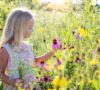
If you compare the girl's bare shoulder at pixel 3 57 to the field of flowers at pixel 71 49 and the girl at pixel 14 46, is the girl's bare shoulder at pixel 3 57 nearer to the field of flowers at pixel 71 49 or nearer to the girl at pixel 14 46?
the girl at pixel 14 46

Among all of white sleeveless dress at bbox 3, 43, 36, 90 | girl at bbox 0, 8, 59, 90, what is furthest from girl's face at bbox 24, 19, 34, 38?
white sleeveless dress at bbox 3, 43, 36, 90

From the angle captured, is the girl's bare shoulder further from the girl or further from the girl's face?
Answer: the girl's face

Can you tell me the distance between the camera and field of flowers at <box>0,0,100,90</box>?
6.82 feet

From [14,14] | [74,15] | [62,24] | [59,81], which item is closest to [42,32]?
[62,24]

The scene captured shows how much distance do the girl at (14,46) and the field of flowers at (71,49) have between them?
16 centimetres

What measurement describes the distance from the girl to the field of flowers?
6.3 inches

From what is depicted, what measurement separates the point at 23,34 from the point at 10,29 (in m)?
0.11

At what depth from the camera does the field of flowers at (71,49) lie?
208 cm

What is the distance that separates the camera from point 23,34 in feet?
9.78

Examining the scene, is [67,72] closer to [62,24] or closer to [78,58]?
[78,58]

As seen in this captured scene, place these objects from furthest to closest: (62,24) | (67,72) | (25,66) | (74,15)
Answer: (62,24) → (74,15) → (25,66) → (67,72)

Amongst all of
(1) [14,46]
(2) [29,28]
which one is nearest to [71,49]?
(2) [29,28]

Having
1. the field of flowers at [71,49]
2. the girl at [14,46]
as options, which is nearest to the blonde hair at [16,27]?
the girl at [14,46]

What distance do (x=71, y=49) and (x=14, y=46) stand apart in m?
0.55
